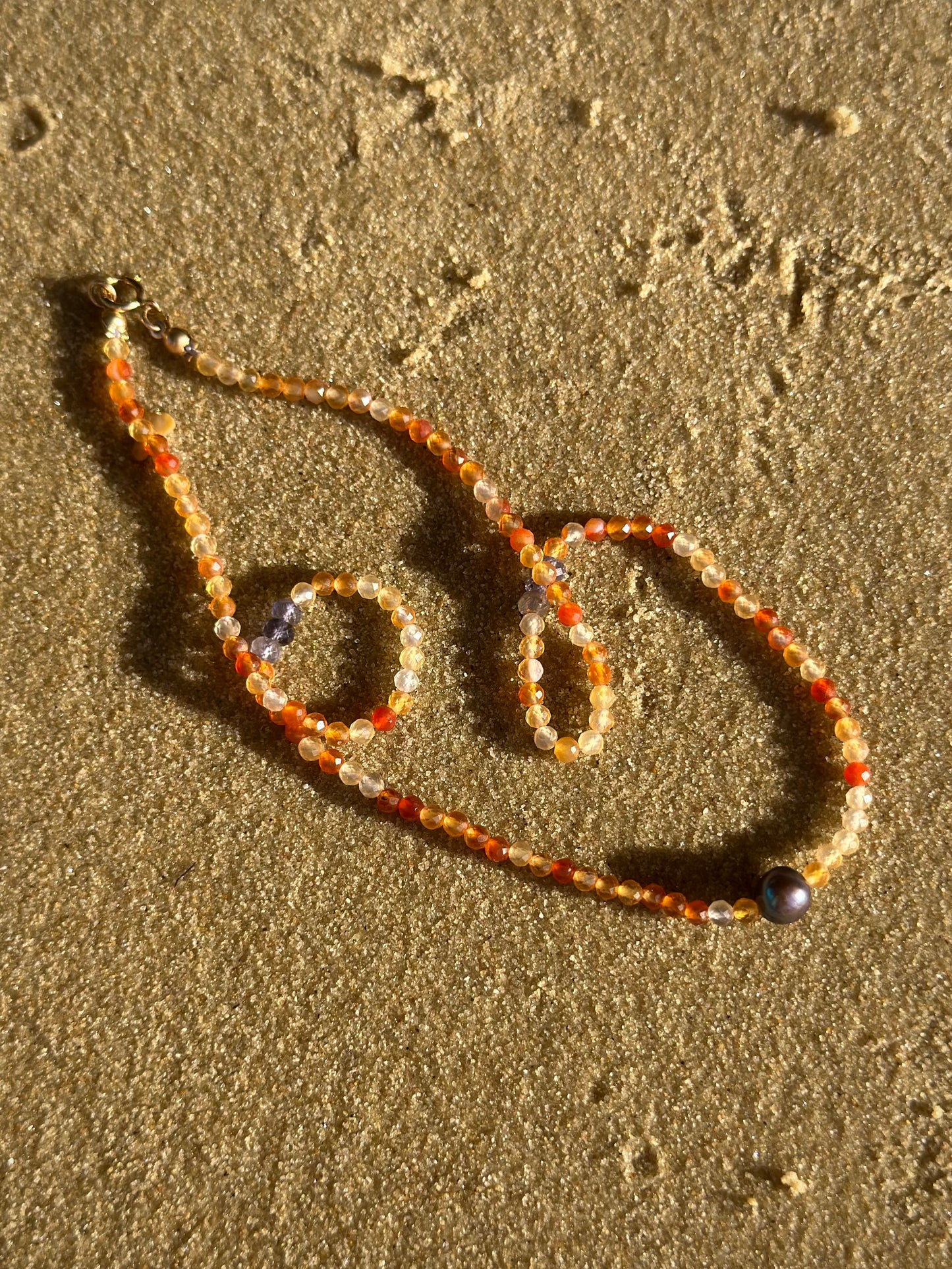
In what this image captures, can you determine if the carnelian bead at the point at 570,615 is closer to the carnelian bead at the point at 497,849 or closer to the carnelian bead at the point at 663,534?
the carnelian bead at the point at 663,534

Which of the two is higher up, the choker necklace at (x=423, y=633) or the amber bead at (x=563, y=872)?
→ the choker necklace at (x=423, y=633)

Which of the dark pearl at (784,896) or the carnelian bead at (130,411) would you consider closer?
the dark pearl at (784,896)

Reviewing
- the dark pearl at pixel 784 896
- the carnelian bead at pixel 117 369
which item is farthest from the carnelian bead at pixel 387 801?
the carnelian bead at pixel 117 369

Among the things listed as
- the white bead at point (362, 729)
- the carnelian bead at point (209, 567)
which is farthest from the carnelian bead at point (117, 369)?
the white bead at point (362, 729)

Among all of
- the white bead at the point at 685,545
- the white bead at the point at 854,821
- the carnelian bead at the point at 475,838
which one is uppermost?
the white bead at the point at 685,545

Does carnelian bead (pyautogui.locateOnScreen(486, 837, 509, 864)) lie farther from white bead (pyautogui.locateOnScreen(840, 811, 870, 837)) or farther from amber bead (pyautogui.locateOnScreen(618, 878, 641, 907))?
white bead (pyautogui.locateOnScreen(840, 811, 870, 837))

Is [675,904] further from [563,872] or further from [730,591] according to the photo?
[730,591]
